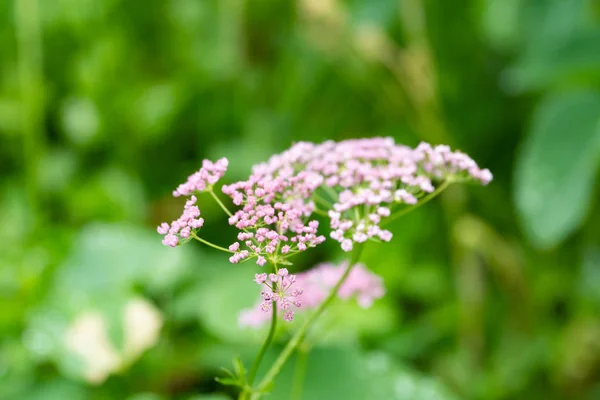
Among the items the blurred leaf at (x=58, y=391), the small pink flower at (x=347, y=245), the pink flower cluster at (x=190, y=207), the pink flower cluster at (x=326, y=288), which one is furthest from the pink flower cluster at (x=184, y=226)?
the blurred leaf at (x=58, y=391)

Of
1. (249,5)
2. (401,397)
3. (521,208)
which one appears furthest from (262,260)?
(249,5)

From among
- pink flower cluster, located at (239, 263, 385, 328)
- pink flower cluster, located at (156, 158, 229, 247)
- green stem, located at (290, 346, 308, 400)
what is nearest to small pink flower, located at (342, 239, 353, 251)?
pink flower cluster, located at (156, 158, 229, 247)

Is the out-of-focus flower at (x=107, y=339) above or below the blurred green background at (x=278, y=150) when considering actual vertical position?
below

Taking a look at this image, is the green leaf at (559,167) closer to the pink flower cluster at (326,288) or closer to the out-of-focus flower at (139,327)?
the pink flower cluster at (326,288)

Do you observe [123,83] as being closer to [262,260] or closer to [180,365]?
[180,365]

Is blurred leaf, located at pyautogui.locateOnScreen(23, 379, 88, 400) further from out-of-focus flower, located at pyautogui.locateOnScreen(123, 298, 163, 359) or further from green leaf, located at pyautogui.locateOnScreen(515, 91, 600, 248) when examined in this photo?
green leaf, located at pyautogui.locateOnScreen(515, 91, 600, 248)

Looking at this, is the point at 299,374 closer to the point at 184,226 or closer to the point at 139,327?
the point at 139,327
